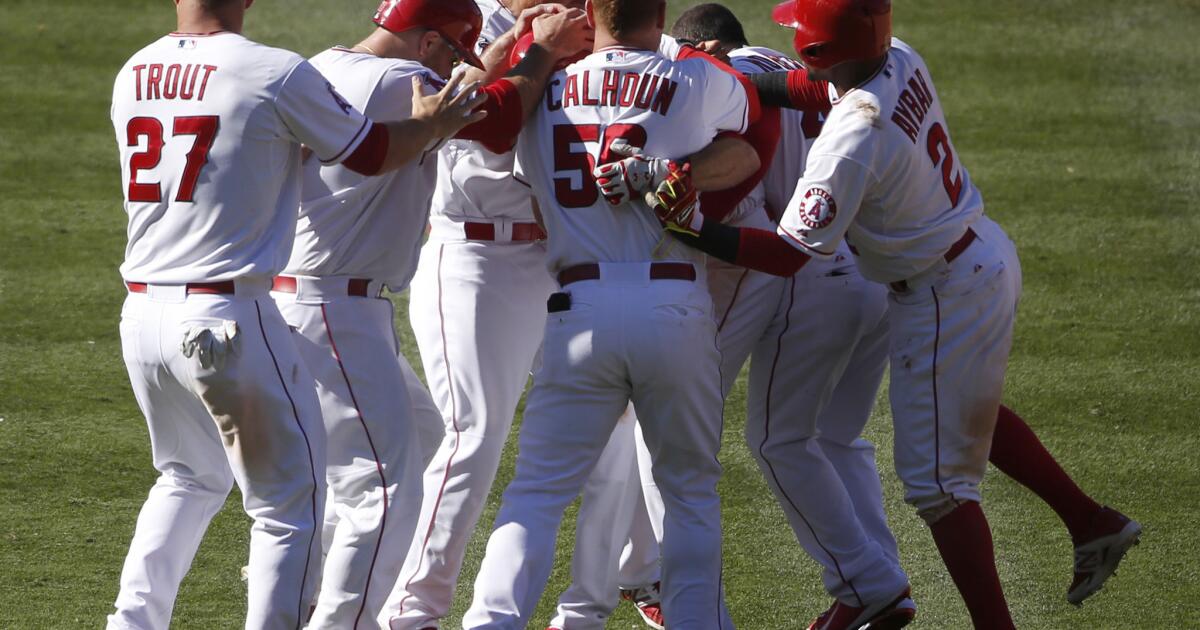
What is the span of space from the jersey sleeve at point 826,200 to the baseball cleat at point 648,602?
1.33 metres

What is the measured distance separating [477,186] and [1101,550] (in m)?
2.05

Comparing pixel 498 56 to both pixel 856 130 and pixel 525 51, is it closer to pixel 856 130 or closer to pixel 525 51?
pixel 525 51

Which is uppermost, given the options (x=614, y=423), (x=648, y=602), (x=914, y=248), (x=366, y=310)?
Result: (x=914, y=248)

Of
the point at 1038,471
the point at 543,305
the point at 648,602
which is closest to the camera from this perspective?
the point at 1038,471

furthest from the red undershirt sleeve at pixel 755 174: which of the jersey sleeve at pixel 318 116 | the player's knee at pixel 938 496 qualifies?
the jersey sleeve at pixel 318 116

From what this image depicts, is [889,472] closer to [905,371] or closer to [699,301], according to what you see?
[905,371]

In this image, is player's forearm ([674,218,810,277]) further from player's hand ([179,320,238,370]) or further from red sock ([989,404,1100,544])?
player's hand ([179,320,238,370])

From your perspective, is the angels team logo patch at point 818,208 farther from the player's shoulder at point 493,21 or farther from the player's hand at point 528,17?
the player's shoulder at point 493,21

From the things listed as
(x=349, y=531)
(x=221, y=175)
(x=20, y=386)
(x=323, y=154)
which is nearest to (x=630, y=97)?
(x=323, y=154)

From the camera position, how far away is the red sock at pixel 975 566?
3.87 m

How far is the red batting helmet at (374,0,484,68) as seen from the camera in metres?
3.86

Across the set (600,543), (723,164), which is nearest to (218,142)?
(723,164)

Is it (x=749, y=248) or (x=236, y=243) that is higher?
(x=236, y=243)

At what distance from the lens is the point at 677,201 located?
3.57 metres
